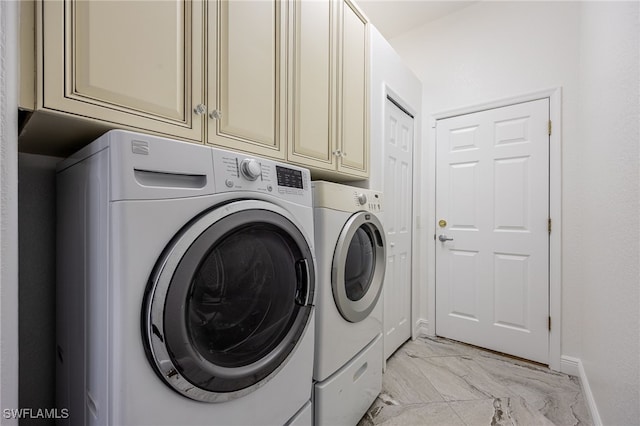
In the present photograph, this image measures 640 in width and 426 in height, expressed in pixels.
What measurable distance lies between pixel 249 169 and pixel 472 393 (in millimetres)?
1910

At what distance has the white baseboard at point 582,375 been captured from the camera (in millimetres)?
1444

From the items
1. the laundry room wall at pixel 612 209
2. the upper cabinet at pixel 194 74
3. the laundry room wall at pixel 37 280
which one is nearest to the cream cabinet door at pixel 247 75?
the upper cabinet at pixel 194 74

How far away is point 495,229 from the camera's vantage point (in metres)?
2.24

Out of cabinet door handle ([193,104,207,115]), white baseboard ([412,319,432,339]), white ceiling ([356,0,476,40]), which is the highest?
white ceiling ([356,0,476,40])

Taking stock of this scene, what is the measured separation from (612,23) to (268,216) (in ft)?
5.65

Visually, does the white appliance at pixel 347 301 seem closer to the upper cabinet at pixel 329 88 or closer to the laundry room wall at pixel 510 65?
the upper cabinet at pixel 329 88

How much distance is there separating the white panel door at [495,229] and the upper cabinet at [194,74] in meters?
1.40

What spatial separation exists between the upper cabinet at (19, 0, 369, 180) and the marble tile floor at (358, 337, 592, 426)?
141 cm

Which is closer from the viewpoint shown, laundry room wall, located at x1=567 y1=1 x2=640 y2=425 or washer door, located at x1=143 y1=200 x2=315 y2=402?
washer door, located at x1=143 y1=200 x2=315 y2=402

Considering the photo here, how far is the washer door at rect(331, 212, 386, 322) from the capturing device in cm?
120

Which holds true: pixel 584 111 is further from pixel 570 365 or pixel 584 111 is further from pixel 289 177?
pixel 289 177

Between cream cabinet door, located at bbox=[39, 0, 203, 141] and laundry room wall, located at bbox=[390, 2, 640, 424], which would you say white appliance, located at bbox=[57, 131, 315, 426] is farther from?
laundry room wall, located at bbox=[390, 2, 640, 424]

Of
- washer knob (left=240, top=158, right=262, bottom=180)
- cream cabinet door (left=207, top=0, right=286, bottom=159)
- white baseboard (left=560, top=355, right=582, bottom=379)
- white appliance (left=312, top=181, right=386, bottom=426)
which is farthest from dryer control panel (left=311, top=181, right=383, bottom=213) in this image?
white baseboard (left=560, top=355, right=582, bottom=379)

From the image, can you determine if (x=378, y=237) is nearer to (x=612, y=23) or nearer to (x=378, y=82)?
(x=378, y=82)
